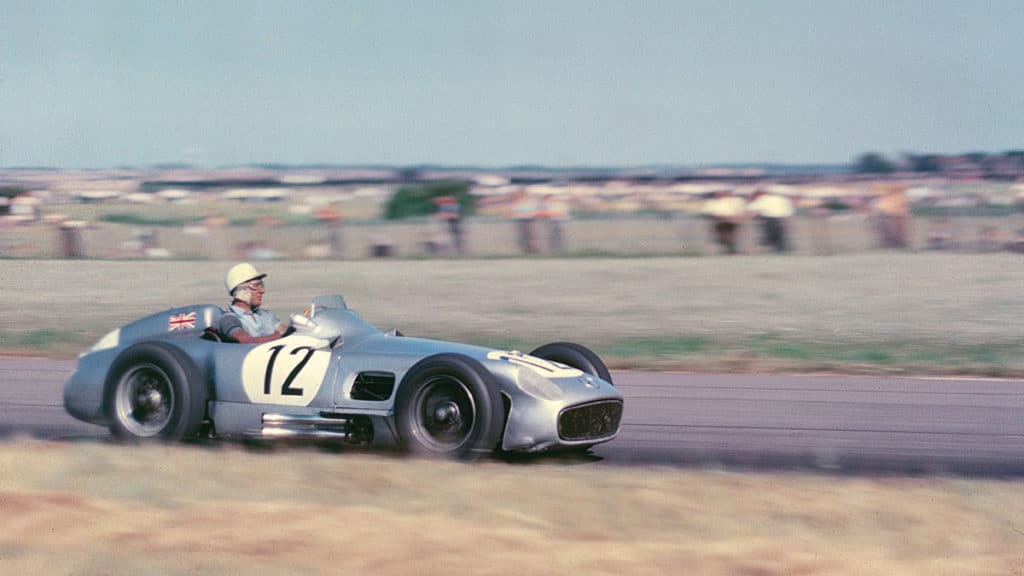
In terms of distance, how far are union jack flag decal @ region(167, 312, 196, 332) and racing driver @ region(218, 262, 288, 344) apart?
6.8 inches

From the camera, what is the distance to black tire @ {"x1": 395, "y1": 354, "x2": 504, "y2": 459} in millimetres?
7586

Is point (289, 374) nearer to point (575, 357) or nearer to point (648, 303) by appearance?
point (575, 357)

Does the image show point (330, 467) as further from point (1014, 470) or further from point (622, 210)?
point (622, 210)

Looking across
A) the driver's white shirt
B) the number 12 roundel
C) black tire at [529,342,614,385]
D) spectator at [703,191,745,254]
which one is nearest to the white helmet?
the driver's white shirt

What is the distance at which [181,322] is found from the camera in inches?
340

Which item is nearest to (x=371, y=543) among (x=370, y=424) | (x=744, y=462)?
(x=370, y=424)

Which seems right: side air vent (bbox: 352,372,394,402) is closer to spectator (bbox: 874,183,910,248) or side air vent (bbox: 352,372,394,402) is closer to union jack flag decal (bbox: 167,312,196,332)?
union jack flag decal (bbox: 167,312,196,332)

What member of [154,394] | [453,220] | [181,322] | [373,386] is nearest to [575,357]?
[373,386]

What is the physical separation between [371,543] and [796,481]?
275 centimetres

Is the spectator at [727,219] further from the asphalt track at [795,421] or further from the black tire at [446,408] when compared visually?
the black tire at [446,408]

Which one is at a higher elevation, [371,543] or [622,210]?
[622,210]

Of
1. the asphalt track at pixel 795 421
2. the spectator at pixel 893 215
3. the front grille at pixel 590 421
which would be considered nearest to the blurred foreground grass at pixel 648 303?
the asphalt track at pixel 795 421

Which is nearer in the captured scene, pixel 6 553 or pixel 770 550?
pixel 6 553

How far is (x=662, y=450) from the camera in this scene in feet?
28.7
